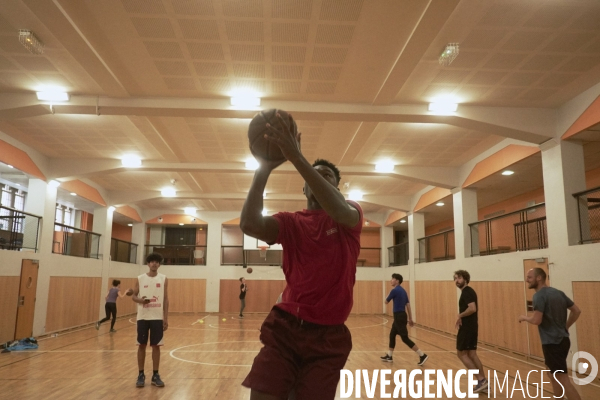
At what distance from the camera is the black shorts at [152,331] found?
741 cm

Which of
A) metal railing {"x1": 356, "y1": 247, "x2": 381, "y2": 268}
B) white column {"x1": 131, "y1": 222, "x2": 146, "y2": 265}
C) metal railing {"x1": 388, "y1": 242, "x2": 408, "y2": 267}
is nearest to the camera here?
metal railing {"x1": 388, "y1": 242, "x2": 408, "y2": 267}

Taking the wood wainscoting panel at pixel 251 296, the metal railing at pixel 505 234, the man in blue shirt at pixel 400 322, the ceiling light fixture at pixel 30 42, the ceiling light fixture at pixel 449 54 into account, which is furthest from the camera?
the wood wainscoting panel at pixel 251 296

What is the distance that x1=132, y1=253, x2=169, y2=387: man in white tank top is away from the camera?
7.43 metres

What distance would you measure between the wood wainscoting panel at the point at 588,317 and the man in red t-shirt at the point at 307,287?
8423mm

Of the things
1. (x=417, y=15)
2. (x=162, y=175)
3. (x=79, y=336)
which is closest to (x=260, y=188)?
(x=417, y=15)

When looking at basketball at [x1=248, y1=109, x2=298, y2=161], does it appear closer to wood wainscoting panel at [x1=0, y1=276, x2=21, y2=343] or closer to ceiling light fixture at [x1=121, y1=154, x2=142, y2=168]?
wood wainscoting panel at [x1=0, y1=276, x2=21, y2=343]

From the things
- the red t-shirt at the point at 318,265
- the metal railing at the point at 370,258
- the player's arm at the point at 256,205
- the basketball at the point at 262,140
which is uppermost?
the metal railing at the point at 370,258

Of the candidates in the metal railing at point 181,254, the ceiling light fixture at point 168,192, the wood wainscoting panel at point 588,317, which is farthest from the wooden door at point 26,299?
the wood wainscoting panel at point 588,317

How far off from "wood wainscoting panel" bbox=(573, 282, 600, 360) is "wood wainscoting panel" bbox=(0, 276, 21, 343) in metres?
12.7

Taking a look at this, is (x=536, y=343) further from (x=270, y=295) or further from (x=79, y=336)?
(x=270, y=295)

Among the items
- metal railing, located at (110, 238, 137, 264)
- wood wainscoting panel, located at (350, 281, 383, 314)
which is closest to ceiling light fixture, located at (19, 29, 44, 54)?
metal railing, located at (110, 238, 137, 264)

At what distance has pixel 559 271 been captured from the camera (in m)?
9.70

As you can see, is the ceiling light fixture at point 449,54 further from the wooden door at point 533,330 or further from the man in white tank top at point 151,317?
the man in white tank top at point 151,317

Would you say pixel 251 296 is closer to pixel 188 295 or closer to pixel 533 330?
pixel 188 295
